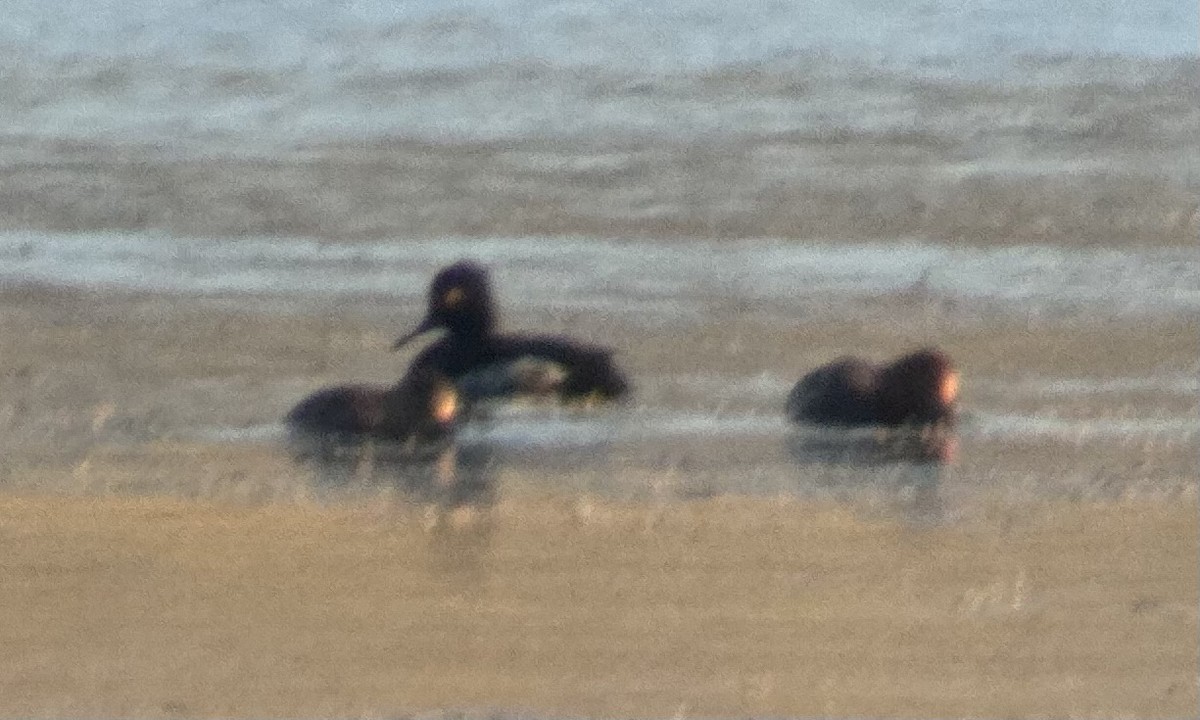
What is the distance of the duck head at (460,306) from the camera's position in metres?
9.43

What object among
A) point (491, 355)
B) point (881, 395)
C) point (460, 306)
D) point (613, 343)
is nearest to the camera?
point (881, 395)

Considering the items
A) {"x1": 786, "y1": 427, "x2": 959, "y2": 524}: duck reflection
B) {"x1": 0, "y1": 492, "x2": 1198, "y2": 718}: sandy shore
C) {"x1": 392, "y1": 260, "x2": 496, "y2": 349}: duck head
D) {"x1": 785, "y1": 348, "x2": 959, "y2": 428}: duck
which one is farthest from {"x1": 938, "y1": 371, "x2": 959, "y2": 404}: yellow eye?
{"x1": 392, "y1": 260, "x2": 496, "y2": 349}: duck head

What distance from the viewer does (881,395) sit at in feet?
27.4

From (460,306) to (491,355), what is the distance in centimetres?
29

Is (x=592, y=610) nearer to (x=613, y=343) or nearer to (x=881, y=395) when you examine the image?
(x=881, y=395)

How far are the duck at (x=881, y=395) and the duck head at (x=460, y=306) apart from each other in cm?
138

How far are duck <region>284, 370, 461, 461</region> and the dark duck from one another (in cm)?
16

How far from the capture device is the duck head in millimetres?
9430

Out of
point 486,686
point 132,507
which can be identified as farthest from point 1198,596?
point 132,507

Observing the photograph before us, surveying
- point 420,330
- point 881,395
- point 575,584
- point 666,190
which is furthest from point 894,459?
point 666,190

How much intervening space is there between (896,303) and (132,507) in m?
3.96

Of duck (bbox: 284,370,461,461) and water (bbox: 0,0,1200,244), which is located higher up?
water (bbox: 0,0,1200,244)

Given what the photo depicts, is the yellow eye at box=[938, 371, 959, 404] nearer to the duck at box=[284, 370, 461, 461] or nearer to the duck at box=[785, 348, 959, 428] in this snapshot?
the duck at box=[785, 348, 959, 428]

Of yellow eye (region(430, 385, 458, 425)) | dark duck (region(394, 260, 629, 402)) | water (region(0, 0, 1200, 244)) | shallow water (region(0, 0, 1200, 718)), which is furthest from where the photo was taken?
water (region(0, 0, 1200, 244))
